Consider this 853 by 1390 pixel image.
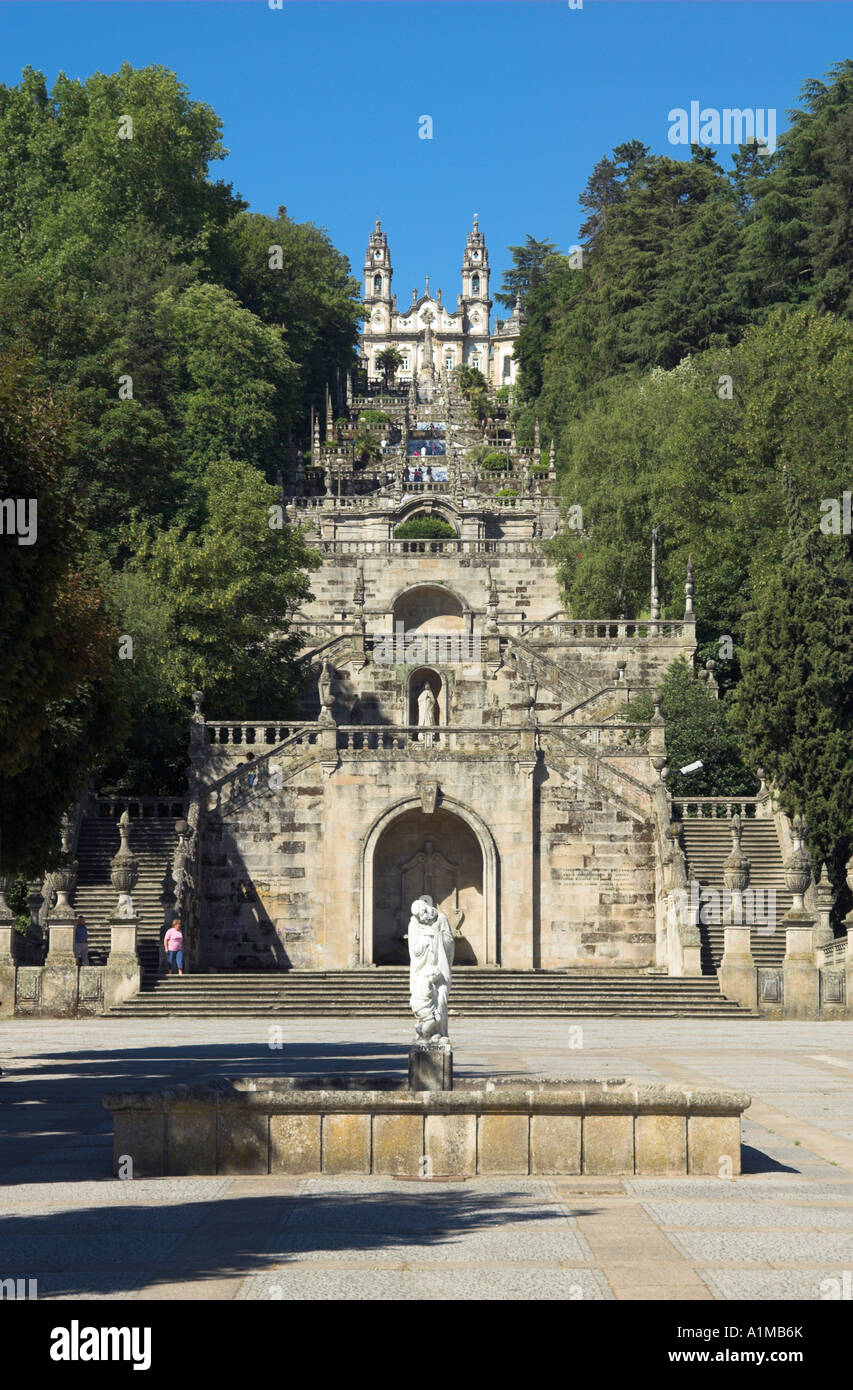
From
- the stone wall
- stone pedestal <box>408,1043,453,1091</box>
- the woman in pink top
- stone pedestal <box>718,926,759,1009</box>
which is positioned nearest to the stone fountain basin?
stone pedestal <box>408,1043,453,1091</box>

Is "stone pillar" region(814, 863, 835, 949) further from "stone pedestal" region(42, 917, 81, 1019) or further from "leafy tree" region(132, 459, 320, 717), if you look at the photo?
"leafy tree" region(132, 459, 320, 717)

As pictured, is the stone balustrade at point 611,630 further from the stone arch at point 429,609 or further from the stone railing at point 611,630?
the stone arch at point 429,609

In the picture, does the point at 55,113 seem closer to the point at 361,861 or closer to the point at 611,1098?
the point at 361,861

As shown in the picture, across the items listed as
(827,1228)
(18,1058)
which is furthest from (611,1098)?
(18,1058)

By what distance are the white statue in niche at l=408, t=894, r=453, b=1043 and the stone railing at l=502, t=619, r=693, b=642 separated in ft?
123

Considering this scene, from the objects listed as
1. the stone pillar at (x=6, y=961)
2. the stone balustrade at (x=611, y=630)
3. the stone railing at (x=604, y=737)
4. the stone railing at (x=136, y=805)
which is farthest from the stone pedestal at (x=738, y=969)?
the stone balustrade at (x=611, y=630)

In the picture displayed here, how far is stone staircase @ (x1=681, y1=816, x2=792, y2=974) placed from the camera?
41.1 metres

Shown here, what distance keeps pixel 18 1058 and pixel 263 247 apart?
8737cm

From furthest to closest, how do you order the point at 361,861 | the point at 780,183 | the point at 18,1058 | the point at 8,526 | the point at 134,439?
1. the point at 780,183
2. the point at 134,439
3. the point at 361,861
4. the point at 18,1058
5. the point at 8,526

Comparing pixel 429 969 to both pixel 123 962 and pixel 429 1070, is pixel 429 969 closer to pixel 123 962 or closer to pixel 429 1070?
pixel 429 1070

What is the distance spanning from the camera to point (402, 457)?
105 meters

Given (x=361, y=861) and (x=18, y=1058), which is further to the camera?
(x=361, y=861)

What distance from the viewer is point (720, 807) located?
4709 centimetres

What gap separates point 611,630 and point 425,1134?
43831mm
